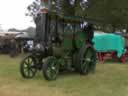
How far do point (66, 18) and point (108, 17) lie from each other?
1555 cm

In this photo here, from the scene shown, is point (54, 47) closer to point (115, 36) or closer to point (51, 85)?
point (51, 85)

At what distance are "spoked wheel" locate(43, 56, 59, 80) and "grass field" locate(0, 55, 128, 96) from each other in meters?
0.23

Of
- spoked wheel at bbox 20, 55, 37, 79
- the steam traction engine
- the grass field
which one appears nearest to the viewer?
the grass field

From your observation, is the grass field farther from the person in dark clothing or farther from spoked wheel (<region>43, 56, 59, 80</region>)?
the person in dark clothing

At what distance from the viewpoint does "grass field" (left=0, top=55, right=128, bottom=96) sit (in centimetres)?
1023

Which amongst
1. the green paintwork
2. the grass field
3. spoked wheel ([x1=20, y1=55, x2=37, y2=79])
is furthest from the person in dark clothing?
spoked wheel ([x1=20, y1=55, x2=37, y2=79])

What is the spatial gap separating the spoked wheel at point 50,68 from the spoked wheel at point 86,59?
1.54 metres

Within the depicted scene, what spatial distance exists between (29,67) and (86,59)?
2.66 meters

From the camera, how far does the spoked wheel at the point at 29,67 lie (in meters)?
12.9

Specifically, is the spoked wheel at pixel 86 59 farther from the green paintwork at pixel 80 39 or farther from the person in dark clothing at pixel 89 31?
the person in dark clothing at pixel 89 31

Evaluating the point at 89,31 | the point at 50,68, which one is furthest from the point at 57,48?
the point at 89,31

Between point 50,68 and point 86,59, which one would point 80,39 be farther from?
point 50,68

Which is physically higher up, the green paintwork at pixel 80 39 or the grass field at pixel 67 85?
the green paintwork at pixel 80 39

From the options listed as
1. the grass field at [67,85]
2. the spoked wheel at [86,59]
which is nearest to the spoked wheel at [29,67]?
the grass field at [67,85]
